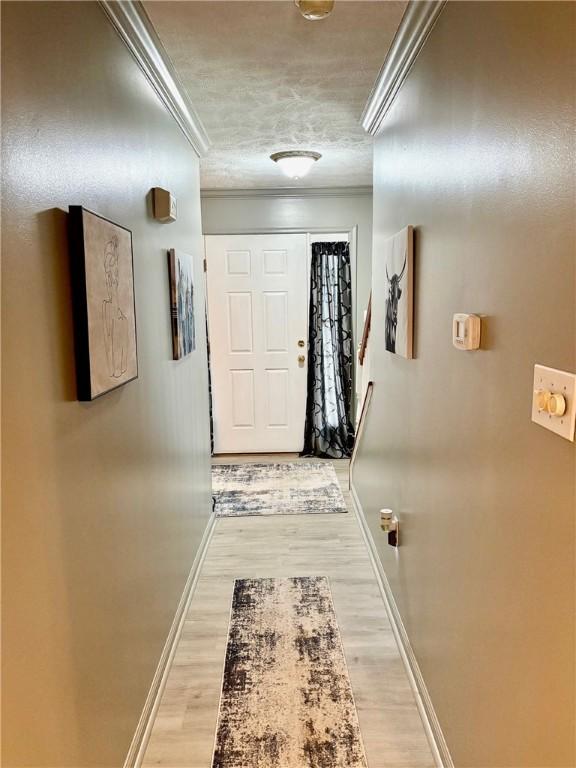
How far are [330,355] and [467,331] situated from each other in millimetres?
3660

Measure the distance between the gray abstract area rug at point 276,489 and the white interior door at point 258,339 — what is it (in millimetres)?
413

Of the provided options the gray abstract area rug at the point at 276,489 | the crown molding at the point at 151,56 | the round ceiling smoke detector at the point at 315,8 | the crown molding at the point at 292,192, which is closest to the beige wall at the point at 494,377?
the round ceiling smoke detector at the point at 315,8

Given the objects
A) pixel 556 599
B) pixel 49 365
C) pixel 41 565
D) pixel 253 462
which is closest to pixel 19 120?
pixel 49 365

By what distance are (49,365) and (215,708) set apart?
4.94 feet

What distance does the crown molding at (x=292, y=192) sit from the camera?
15.4 ft

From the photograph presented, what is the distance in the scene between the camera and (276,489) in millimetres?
4188

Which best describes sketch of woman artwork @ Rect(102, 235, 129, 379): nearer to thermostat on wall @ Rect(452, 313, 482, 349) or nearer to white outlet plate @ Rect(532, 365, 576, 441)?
thermostat on wall @ Rect(452, 313, 482, 349)

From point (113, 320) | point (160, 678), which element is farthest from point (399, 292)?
point (160, 678)

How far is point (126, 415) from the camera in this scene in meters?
1.69

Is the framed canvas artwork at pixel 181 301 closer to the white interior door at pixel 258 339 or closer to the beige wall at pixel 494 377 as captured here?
the beige wall at pixel 494 377

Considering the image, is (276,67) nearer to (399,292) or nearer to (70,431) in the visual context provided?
(399,292)

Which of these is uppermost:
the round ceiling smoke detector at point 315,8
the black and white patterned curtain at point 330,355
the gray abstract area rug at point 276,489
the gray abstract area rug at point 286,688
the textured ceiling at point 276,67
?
the textured ceiling at point 276,67

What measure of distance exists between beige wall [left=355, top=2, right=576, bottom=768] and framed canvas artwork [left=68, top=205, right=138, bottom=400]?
3.14 feet

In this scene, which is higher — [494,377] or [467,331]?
[467,331]
